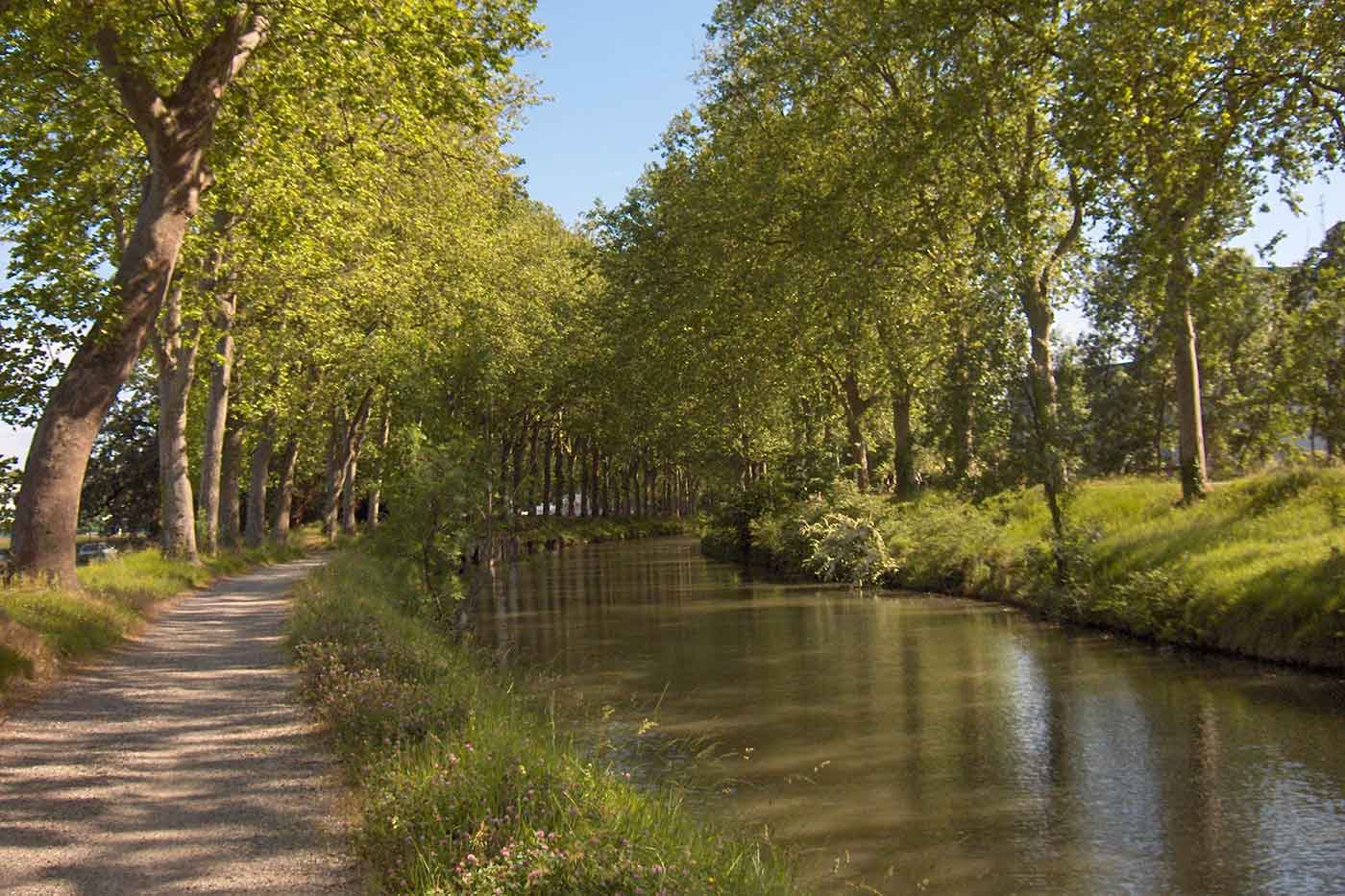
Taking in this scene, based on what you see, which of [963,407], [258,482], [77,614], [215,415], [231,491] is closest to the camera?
[77,614]

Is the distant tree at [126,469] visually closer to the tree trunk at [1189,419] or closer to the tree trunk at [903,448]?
the tree trunk at [903,448]

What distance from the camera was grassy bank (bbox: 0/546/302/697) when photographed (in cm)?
1198

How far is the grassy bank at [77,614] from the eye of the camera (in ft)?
39.3

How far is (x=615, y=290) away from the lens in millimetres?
37469

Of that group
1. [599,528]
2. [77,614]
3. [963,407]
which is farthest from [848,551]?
[599,528]

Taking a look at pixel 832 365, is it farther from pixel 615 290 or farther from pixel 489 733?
pixel 489 733

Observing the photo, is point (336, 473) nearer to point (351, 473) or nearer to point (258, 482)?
point (351, 473)

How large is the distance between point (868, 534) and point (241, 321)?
18739 mm

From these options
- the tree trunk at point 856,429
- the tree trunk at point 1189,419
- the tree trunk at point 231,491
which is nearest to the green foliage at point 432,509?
the tree trunk at point 1189,419

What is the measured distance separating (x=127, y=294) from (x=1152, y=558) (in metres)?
17.6

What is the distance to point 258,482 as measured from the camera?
38125mm

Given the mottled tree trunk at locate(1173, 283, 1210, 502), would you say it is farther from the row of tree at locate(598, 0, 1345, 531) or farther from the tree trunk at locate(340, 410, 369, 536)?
the tree trunk at locate(340, 410, 369, 536)

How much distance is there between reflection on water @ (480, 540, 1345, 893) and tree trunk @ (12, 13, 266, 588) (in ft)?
24.2

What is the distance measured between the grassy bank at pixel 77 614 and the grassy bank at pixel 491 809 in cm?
317
